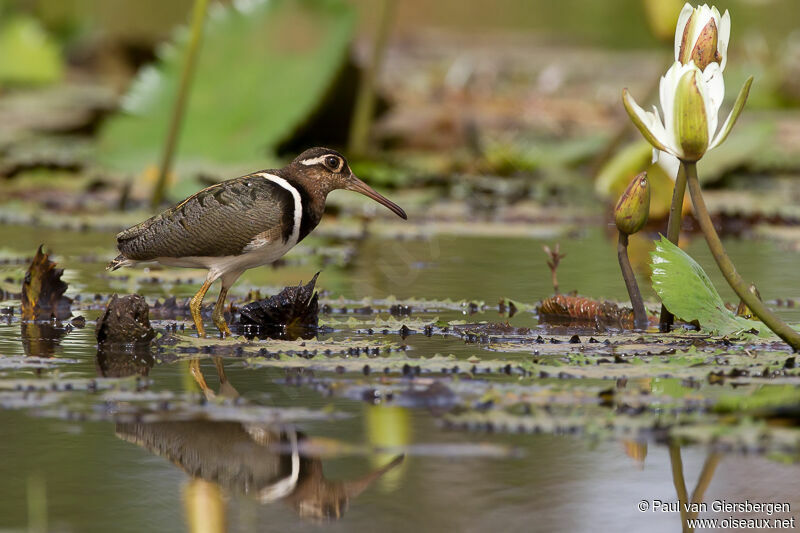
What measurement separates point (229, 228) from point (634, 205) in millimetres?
1328

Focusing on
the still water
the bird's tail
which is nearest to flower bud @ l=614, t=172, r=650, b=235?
the still water

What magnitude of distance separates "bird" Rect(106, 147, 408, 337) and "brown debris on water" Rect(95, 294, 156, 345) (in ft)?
0.81

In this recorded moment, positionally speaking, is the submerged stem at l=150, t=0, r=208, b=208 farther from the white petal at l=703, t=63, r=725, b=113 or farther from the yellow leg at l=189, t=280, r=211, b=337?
the white petal at l=703, t=63, r=725, b=113

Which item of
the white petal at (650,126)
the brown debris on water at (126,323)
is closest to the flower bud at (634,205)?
the white petal at (650,126)

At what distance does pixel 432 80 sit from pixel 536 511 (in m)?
14.5

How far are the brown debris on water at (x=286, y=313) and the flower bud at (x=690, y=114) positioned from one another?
1.34 m

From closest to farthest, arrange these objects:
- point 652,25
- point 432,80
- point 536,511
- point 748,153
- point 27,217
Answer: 1. point 536,511
2. point 652,25
3. point 27,217
4. point 748,153
5. point 432,80

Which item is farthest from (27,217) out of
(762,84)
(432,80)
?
(762,84)

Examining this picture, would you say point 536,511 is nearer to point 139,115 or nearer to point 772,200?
point 772,200

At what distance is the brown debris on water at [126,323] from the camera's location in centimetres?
406

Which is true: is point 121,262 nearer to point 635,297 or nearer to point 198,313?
point 198,313

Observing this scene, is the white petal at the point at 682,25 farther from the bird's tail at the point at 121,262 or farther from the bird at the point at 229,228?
the bird's tail at the point at 121,262

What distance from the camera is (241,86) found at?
36.4ft

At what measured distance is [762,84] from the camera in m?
17.0
